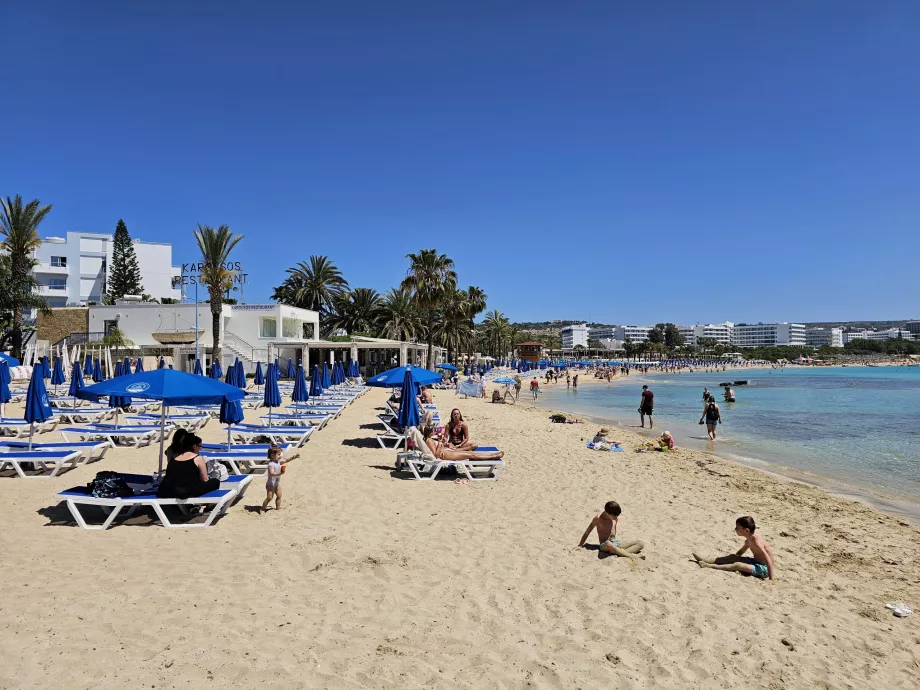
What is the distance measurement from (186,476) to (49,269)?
6410 cm

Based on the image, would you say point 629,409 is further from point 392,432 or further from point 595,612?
point 595,612

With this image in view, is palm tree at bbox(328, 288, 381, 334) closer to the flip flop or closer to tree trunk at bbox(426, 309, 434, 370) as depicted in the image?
tree trunk at bbox(426, 309, 434, 370)

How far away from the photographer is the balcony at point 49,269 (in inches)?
2186

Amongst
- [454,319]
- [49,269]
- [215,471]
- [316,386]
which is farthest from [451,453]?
[49,269]

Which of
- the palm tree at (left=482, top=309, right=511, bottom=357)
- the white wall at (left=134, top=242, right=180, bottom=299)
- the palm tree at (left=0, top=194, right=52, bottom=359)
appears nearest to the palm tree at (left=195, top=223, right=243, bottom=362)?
the palm tree at (left=0, top=194, right=52, bottom=359)

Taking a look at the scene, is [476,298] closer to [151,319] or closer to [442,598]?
[151,319]

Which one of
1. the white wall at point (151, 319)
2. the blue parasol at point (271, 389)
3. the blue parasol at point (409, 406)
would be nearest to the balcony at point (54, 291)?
the white wall at point (151, 319)

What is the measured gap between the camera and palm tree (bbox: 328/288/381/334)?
5059 cm

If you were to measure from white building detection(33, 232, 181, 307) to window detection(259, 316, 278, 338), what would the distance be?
31425mm

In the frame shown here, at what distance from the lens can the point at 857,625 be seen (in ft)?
15.5

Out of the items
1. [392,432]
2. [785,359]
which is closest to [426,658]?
[392,432]

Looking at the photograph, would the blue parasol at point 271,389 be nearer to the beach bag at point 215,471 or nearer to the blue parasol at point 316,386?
the blue parasol at point 316,386

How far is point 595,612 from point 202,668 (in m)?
3.01

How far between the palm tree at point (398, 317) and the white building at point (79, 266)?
105ft
